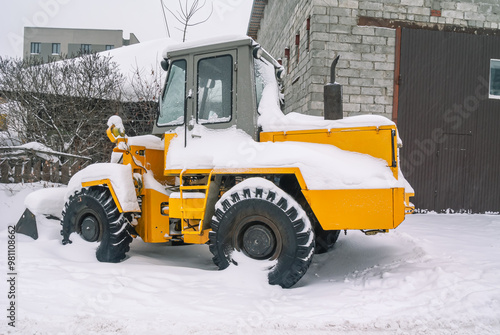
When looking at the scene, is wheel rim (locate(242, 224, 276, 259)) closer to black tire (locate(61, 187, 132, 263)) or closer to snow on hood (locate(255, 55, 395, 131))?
snow on hood (locate(255, 55, 395, 131))

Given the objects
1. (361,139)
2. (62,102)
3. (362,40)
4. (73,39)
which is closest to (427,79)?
(362,40)

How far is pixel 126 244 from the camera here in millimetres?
4672

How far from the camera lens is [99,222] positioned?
4.71 m

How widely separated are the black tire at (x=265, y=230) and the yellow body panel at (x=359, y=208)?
205 mm

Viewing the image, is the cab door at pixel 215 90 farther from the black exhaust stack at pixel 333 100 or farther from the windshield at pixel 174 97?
the black exhaust stack at pixel 333 100

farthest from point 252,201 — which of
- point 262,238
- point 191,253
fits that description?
point 191,253

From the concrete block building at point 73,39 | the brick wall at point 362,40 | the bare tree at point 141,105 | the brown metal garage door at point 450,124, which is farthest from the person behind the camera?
the concrete block building at point 73,39

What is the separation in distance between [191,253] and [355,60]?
234 inches

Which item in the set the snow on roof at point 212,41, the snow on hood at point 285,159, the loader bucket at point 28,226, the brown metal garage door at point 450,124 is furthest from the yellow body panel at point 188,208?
the brown metal garage door at point 450,124

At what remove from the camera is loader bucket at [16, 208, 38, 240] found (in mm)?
5223

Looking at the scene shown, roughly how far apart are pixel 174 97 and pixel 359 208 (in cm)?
A: 265

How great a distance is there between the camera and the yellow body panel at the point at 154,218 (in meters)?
4.79

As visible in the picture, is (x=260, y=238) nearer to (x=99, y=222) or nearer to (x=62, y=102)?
(x=99, y=222)

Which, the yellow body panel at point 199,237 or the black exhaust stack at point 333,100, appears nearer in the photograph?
the black exhaust stack at point 333,100
